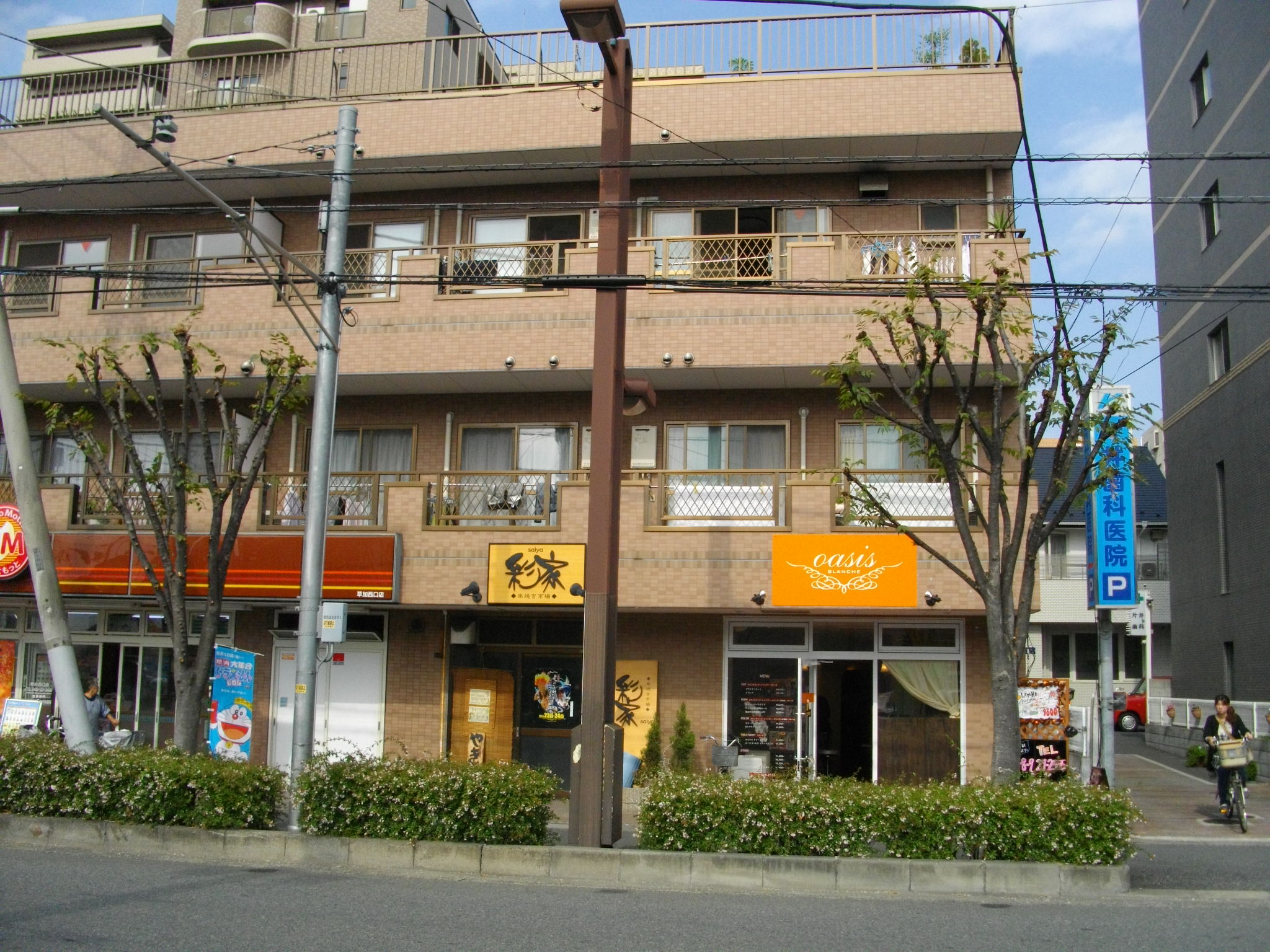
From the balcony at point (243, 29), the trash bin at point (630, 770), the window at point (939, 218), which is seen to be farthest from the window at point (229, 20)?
the trash bin at point (630, 770)

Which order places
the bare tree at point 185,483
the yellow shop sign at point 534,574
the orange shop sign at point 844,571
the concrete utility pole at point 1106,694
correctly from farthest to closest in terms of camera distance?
1. the yellow shop sign at point 534,574
2. the orange shop sign at point 844,571
3. the concrete utility pole at point 1106,694
4. the bare tree at point 185,483

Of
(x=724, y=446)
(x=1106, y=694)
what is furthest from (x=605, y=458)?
(x=1106, y=694)

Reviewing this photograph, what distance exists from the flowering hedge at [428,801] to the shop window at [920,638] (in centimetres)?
699

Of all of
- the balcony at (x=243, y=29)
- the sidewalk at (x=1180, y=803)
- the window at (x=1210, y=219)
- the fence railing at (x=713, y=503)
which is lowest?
the sidewalk at (x=1180, y=803)

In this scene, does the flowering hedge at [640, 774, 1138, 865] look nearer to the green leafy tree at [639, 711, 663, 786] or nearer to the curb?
the curb

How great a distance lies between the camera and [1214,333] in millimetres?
29172

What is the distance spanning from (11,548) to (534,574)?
27.7 ft

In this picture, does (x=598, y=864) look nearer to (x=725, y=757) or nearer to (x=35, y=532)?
(x=725, y=757)

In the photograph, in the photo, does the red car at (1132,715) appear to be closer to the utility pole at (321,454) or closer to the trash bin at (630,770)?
the trash bin at (630,770)

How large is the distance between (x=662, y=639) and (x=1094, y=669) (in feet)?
86.0

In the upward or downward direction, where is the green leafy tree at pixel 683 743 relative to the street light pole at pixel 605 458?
downward

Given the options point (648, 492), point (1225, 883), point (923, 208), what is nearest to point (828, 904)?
point (1225, 883)

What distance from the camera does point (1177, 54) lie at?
30562mm

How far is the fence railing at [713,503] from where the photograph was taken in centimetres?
1680
